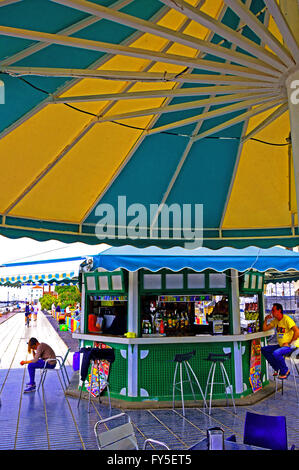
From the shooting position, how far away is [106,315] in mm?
9133

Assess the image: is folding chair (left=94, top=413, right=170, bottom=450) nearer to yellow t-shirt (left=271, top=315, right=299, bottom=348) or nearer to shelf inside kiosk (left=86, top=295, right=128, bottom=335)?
shelf inside kiosk (left=86, top=295, right=128, bottom=335)

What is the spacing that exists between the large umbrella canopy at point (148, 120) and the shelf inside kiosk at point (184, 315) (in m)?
3.60

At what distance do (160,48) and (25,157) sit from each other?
158cm

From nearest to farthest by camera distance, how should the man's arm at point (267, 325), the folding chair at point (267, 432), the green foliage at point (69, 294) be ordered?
the folding chair at point (267, 432) → the man's arm at point (267, 325) → the green foliage at point (69, 294)

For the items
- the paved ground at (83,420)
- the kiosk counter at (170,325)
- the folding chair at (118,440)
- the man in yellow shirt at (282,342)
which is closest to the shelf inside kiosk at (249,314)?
A: the kiosk counter at (170,325)

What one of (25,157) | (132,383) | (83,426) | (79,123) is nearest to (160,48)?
(79,123)

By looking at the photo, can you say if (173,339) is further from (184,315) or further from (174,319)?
(184,315)

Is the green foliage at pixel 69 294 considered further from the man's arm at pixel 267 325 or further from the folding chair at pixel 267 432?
the folding chair at pixel 267 432

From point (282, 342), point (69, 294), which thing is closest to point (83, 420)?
point (282, 342)

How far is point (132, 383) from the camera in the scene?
7520 millimetres

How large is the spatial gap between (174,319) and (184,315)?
259 mm

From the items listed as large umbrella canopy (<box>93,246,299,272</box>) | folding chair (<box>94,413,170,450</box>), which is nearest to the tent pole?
folding chair (<box>94,413,170,450</box>)

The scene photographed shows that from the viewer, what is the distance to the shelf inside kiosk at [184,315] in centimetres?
818

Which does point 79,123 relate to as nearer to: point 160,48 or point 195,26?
point 160,48
